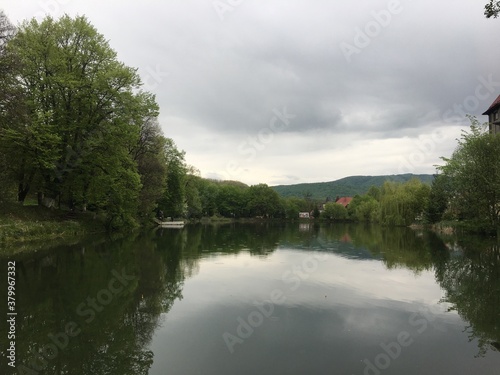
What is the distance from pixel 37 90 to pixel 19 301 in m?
21.5

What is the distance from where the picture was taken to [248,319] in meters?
8.27

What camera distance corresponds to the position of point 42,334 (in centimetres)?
686

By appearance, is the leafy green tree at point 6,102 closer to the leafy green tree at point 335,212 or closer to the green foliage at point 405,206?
the green foliage at point 405,206

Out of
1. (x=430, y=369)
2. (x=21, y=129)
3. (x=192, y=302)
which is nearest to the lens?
(x=430, y=369)

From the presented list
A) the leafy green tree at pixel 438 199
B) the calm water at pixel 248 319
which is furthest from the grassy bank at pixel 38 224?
the leafy green tree at pixel 438 199

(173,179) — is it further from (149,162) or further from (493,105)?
(493,105)

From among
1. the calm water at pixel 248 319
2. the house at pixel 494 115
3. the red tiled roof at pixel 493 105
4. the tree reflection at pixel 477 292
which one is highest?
the red tiled roof at pixel 493 105

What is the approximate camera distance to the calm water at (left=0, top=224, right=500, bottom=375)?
5938 millimetres

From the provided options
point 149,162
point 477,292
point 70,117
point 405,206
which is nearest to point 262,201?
point 405,206

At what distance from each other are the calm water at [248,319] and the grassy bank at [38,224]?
6.08 m

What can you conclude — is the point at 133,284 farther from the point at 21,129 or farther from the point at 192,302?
the point at 21,129

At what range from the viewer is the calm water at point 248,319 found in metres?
5.94

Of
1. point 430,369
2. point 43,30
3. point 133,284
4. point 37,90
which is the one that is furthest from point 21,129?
point 430,369

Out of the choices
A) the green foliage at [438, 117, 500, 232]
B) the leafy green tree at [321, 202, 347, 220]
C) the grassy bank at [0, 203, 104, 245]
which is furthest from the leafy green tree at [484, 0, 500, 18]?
the leafy green tree at [321, 202, 347, 220]
